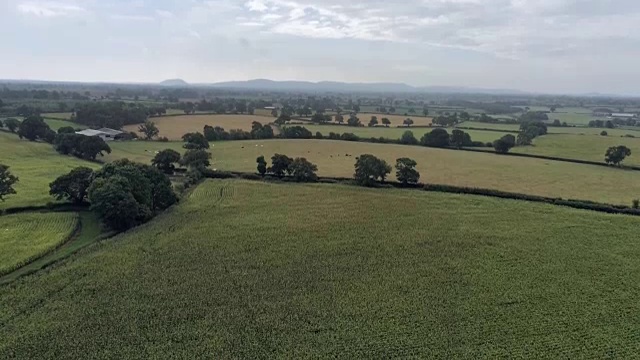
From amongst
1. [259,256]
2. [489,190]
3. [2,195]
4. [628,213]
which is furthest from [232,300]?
[628,213]

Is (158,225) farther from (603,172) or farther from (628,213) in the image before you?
(603,172)

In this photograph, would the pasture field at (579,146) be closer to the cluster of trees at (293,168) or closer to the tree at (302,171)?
the tree at (302,171)

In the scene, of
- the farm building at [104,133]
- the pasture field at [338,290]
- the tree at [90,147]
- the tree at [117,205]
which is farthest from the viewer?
the farm building at [104,133]

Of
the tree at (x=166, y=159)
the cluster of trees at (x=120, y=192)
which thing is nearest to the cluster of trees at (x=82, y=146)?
the tree at (x=166, y=159)

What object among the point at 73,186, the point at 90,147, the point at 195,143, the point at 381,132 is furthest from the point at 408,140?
the point at 73,186

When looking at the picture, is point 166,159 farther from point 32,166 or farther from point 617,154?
point 617,154

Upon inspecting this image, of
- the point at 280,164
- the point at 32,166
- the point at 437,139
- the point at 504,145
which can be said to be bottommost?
the point at 32,166
